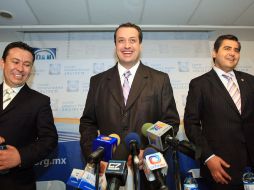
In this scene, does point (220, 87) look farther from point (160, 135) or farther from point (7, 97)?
point (7, 97)

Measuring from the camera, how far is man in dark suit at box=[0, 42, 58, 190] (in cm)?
196

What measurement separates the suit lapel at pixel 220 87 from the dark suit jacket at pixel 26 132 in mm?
1555

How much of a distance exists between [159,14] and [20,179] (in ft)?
8.24

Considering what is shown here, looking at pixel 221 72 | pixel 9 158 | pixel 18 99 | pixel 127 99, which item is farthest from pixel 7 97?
pixel 221 72

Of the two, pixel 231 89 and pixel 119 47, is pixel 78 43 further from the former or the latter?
pixel 231 89

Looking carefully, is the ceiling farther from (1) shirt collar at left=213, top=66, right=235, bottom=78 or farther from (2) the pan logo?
(2) the pan logo

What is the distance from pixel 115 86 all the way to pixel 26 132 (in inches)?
33.3

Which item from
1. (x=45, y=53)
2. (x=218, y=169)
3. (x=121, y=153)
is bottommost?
(x=218, y=169)

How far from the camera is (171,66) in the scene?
3.65 meters

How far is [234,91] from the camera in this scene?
2418 mm

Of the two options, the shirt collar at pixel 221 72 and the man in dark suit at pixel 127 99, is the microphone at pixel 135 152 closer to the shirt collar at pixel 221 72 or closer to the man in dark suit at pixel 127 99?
the man in dark suit at pixel 127 99

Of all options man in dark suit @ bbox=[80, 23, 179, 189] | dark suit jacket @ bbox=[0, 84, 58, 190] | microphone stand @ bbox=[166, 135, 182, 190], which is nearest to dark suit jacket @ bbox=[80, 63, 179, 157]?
man in dark suit @ bbox=[80, 23, 179, 189]

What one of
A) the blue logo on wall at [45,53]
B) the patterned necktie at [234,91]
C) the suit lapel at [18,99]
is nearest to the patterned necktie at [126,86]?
the suit lapel at [18,99]

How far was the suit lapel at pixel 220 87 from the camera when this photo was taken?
229 cm
